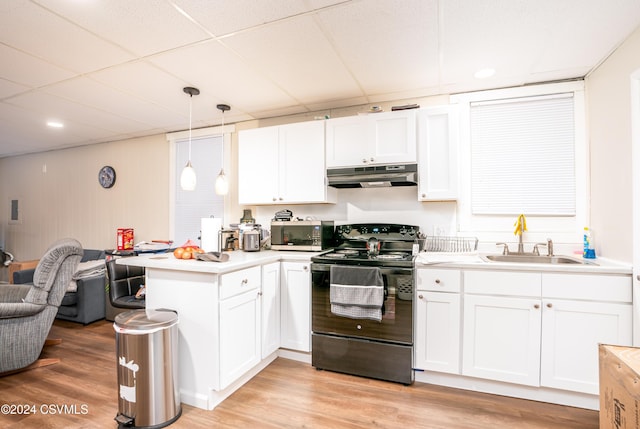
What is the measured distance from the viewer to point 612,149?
224cm

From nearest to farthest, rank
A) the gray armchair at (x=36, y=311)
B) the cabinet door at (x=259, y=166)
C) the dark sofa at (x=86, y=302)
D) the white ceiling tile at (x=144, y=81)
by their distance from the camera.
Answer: the gray armchair at (x=36, y=311) → the white ceiling tile at (x=144, y=81) → the cabinet door at (x=259, y=166) → the dark sofa at (x=86, y=302)

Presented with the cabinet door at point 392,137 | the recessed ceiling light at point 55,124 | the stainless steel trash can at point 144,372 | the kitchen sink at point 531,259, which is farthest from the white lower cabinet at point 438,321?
the recessed ceiling light at point 55,124

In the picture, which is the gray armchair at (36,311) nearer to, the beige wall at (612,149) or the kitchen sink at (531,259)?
the kitchen sink at (531,259)

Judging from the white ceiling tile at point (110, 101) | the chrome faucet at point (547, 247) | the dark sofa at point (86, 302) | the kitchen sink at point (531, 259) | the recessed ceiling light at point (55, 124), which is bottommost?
the dark sofa at point (86, 302)

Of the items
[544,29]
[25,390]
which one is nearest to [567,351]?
[544,29]

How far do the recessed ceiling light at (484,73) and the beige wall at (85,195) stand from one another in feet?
12.5

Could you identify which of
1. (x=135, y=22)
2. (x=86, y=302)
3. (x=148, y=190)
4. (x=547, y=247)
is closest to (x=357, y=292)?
(x=547, y=247)

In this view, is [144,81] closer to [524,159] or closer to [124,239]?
[124,239]

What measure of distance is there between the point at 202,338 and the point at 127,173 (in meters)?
3.56

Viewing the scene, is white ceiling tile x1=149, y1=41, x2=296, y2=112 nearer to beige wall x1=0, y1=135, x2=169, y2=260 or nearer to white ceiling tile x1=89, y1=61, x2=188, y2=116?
white ceiling tile x1=89, y1=61, x2=188, y2=116

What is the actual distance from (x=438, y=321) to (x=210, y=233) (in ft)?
6.63

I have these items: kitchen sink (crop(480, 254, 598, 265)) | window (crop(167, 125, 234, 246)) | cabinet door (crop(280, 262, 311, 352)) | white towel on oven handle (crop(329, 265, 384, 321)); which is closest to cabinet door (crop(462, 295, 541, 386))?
kitchen sink (crop(480, 254, 598, 265))

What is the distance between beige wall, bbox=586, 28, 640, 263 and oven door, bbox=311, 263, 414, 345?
1.41m

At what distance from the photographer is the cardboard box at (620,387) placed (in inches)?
48.3
